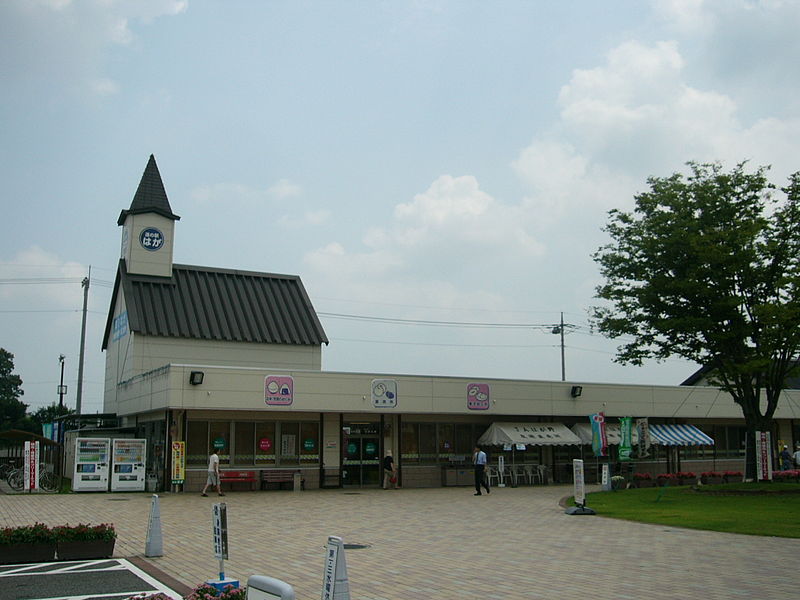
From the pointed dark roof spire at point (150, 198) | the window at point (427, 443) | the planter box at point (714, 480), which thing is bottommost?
the planter box at point (714, 480)

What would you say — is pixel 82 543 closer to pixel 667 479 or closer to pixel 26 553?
pixel 26 553

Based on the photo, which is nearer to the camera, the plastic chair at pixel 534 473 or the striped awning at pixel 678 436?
the plastic chair at pixel 534 473

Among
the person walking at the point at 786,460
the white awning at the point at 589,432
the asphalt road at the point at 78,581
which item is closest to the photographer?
the asphalt road at the point at 78,581

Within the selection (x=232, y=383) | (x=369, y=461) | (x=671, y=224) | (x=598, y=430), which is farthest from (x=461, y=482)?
(x=671, y=224)

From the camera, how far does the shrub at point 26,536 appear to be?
12.4 metres

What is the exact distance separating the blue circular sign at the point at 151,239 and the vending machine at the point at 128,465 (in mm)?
11413

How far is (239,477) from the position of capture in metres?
29.3

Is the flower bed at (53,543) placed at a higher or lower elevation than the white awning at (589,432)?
lower

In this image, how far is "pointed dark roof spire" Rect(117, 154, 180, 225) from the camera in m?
37.7

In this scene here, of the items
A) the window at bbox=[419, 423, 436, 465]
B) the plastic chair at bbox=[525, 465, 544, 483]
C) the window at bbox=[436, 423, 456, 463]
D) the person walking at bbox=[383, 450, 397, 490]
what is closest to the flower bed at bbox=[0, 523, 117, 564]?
the person walking at bbox=[383, 450, 397, 490]

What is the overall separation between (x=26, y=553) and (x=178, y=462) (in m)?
15.5

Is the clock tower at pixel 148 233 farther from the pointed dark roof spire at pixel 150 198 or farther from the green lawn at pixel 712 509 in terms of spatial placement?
the green lawn at pixel 712 509

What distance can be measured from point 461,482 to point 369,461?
165 inches

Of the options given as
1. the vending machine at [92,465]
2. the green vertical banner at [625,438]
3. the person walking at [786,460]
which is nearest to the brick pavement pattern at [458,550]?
the vending machine at [92,465]
